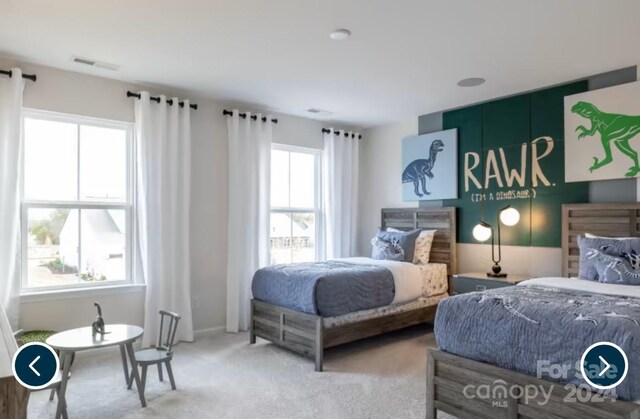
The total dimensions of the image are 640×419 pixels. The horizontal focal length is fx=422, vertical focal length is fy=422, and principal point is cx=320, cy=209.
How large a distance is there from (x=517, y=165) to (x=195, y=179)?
3.36 meters

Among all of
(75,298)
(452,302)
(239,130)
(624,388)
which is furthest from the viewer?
(239,130)

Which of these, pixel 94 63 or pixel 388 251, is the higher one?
pixel 94 63

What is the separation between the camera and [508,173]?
4410 mm

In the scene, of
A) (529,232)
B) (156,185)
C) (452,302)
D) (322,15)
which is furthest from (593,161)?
(156,185)

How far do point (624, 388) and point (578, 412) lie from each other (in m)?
0.23

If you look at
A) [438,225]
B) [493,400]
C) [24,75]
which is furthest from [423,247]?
[24,75]

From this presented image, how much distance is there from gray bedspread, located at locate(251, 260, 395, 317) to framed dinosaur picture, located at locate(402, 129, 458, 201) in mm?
1496

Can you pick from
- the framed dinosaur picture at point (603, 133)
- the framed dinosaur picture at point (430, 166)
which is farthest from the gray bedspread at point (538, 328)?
the framed dinosaur picture at point (430, 166)

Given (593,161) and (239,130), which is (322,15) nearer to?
(239,130)

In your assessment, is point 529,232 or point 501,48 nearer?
point 501,48

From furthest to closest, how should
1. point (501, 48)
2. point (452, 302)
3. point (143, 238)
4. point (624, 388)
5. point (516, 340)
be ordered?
point (143, 238)
point (501, 48)
point (452, 302)
point (516, 340)
point (624, 388)

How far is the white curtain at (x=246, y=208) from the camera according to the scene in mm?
4605

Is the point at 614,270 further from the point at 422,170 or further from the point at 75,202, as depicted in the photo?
the point at 75,202

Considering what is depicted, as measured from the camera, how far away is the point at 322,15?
2.66m
